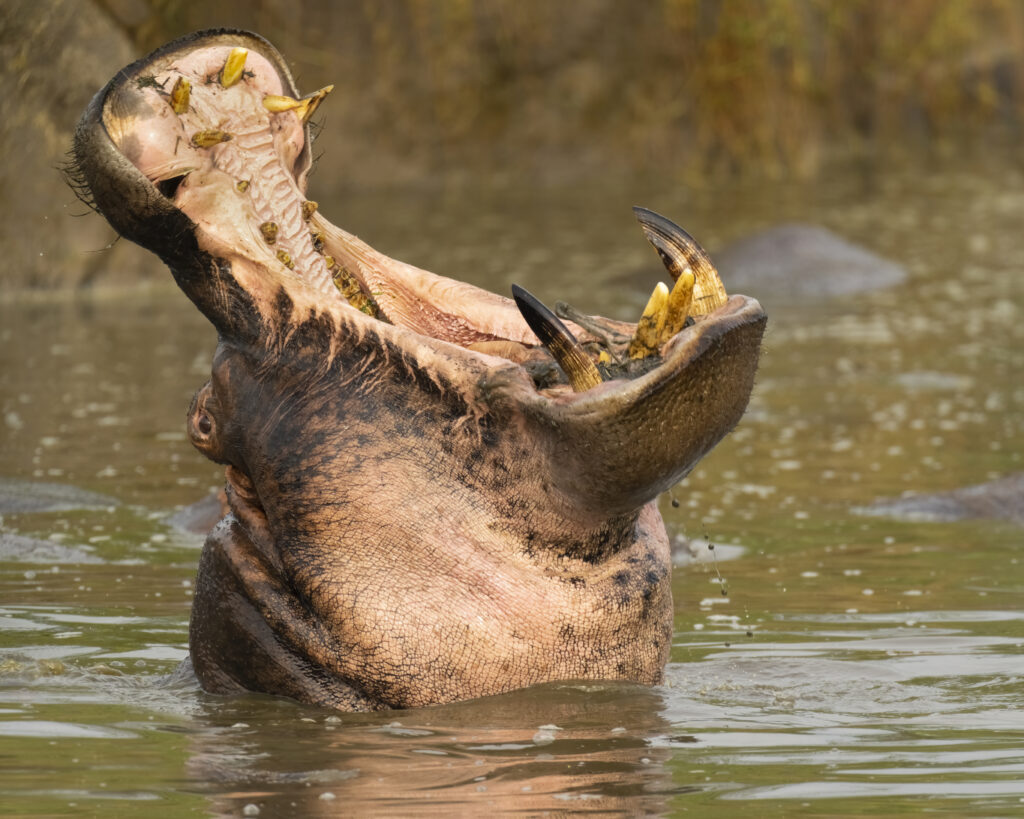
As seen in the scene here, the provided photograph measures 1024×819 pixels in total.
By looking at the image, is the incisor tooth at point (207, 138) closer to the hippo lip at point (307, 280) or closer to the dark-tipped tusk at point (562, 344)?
the hippo lip at point (307, 280)

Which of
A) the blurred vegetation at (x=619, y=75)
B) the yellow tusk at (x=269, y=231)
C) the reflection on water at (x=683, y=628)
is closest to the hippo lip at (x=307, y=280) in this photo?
the yellow tusk at (x=269, y=231)

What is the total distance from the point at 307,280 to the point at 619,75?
57.7 feet

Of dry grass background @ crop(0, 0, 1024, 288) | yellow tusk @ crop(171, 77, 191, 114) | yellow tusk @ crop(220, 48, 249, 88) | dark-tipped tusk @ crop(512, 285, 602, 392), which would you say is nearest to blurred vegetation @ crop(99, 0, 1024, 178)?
dry grass background @ crop(0, 0, 1024, 288)

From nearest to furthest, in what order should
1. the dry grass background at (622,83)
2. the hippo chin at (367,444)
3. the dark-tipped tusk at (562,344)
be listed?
1. the dark-tipped tusk at (562,344)
2. the hippo chin at (367,444)
3. the dry grass background at (622,83)

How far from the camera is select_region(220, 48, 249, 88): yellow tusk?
4.12 metres

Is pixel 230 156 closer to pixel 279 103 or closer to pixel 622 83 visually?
pixel 279 103

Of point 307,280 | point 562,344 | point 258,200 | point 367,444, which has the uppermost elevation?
point 258,200

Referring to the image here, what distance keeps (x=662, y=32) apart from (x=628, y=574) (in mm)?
17436

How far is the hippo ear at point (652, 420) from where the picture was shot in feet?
12.2

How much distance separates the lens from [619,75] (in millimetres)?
21406

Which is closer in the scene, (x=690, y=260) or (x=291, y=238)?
(x=690, y=260)

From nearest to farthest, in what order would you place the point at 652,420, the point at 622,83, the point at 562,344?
the point at 652,420 → the point at 562,344 → the point at 622,83

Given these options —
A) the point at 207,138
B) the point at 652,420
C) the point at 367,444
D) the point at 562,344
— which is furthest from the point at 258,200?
the point at 652,420

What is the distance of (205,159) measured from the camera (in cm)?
407
